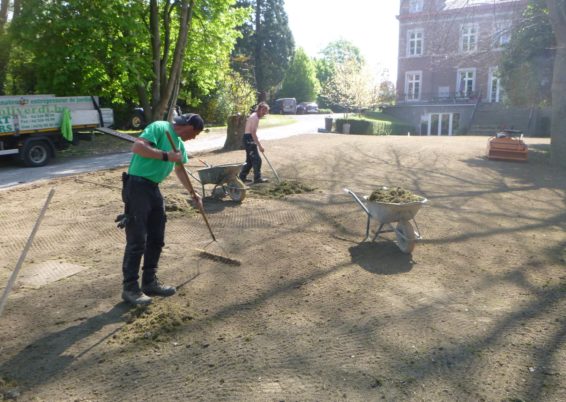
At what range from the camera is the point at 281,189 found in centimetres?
921

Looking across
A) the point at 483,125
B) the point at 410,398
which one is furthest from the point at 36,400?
the point at 483,125

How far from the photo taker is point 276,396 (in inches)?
121

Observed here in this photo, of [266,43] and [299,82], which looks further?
[299,82]

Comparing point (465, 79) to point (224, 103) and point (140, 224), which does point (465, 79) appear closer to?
point (224, 103)

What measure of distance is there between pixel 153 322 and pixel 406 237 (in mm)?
3008

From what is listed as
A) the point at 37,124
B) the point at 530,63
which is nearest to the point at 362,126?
the point at 530,63

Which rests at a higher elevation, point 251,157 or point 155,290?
point 251,157

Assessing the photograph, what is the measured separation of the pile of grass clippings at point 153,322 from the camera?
12.3 ft

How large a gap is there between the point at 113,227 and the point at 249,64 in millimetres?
40623

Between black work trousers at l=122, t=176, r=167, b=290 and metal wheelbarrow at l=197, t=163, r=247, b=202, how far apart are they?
142 inches

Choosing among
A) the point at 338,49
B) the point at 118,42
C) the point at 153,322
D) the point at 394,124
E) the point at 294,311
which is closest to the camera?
the point at 153,322

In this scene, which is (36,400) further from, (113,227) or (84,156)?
(84,156)

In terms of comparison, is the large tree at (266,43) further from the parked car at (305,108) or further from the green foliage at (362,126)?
the green foliage at (362,126)

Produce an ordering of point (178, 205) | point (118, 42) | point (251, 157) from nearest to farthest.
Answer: point (178, 205)
point (251, 157)
point (118, 42)
